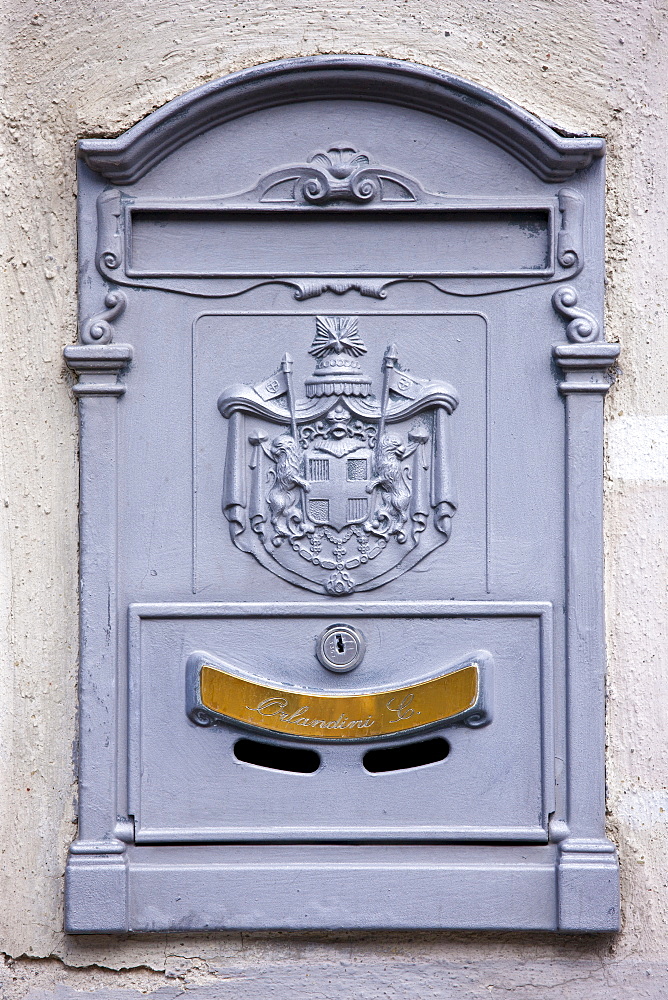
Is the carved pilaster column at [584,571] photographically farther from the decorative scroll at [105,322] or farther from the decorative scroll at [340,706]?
the decorative scroll at [105,322]

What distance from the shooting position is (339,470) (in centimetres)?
238

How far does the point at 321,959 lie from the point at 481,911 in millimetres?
430

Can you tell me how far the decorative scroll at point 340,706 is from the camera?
2.32 metres

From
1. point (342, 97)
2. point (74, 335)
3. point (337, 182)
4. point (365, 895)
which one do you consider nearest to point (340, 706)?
point (365, 895)

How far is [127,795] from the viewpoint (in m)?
2.36

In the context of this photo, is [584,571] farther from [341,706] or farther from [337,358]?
[337,358]

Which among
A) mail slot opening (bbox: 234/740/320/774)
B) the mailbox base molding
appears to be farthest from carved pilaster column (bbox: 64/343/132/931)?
mail slot opening (bbox: 234/740/320/774)

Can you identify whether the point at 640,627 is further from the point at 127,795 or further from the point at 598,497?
the point at 127,795

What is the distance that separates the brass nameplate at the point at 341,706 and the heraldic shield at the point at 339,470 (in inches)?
11.0

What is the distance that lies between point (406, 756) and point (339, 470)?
81cm

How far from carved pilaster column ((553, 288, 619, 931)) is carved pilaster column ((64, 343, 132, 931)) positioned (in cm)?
114

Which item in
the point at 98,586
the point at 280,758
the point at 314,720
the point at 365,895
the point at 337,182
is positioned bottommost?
the point at 365,895

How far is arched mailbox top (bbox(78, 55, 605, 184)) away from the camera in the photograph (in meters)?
2.31

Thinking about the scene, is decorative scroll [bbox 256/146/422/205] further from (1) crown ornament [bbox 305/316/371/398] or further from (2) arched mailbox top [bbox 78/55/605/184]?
(1) crown ornament [bbox 305/316/371/398]
